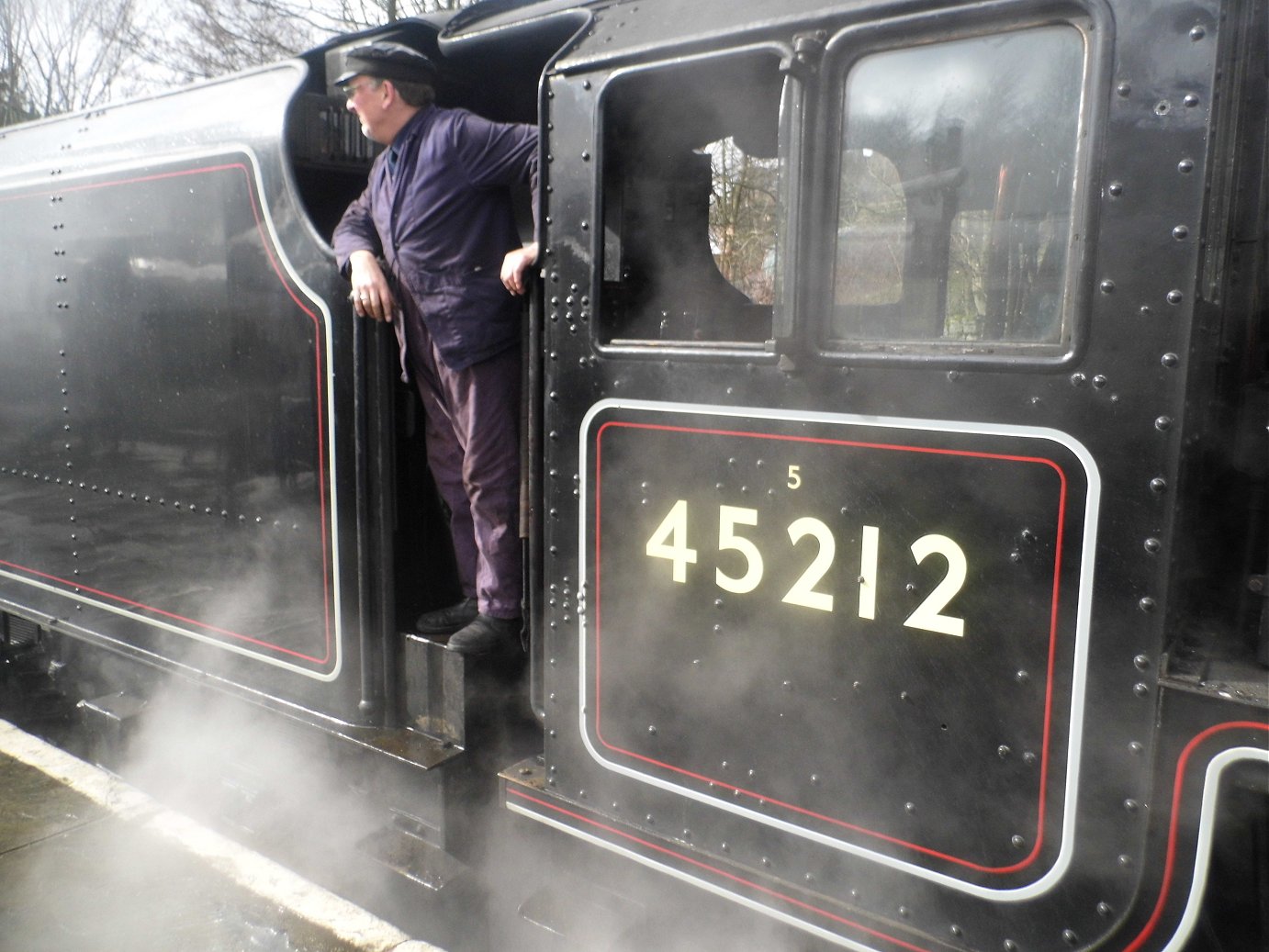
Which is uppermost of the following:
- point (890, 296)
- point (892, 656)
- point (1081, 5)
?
point (1081, 5)

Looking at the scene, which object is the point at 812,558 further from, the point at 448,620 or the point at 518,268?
the point at 448,620

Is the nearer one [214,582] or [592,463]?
[592,463]

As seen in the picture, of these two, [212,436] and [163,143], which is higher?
[163,143]

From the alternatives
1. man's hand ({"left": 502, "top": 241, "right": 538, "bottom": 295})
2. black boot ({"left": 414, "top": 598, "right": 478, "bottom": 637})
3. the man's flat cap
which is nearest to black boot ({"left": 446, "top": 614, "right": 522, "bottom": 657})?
black boot ({"left": 414, "top": 598, "right": 478, "bottom": 637})

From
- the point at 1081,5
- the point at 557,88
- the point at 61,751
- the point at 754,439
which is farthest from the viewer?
the point at 61,751

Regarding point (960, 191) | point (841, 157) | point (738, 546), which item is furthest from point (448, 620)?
point (960, 191)

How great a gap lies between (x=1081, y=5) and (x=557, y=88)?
40.9 inches

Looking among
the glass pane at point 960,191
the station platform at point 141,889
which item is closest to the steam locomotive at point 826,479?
the glass pane at point 960,191

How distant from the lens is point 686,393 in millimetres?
2059

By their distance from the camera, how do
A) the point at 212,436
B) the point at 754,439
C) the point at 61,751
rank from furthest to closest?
the point at 61,751
the point at 212,436
the point at 754,439

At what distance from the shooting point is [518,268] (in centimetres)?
243

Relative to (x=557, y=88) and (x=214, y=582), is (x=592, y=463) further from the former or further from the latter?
(x=214, y=582)

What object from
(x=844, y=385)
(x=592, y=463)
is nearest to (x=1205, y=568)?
(x=844, y=385)

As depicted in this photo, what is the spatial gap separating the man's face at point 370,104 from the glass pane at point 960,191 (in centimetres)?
134
